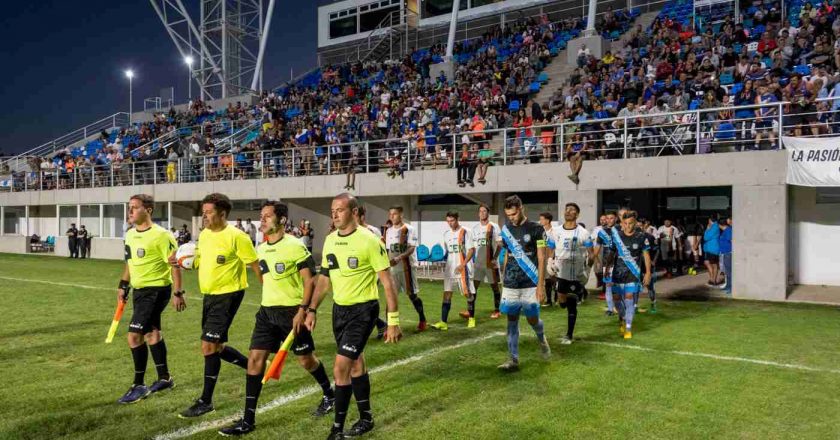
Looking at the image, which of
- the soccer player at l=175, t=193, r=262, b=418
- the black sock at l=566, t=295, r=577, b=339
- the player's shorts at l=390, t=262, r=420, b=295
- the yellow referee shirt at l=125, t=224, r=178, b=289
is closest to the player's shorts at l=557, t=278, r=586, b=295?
the black sock at l=566, t=295, r=577, b=339

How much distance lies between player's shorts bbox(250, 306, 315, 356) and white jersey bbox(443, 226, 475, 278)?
216 inches

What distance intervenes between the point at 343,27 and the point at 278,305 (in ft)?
132

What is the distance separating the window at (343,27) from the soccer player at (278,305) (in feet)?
128

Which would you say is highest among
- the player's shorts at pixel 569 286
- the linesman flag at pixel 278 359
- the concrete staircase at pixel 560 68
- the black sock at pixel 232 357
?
the concrete staircase at pixel 560 68

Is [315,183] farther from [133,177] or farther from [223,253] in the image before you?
[223,253]

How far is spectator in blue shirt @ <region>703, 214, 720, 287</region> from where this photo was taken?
15.9m

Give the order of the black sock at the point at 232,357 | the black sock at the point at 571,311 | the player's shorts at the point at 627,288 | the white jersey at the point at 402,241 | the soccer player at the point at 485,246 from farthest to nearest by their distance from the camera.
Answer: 1. the soccer player at the point at 485,246
2. the white jersey at the point at 402,241
3. the player's shorts at the point at 627,288
4. the black sock at the point at 571,311
5. the black sock at the point at 232,357

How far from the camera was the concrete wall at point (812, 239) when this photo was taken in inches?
601

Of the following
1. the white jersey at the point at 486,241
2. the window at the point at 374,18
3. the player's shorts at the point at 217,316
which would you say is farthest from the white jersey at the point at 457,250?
the window at the point at 374,18

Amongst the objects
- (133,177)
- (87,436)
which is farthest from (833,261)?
(133,177)

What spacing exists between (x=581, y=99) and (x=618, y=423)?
16.4m

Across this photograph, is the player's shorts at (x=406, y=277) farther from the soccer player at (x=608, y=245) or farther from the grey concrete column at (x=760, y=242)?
the grey concrete column at (x=760, y=242)

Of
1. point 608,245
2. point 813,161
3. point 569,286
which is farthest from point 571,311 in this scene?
point 813,161

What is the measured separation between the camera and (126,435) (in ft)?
18.1
